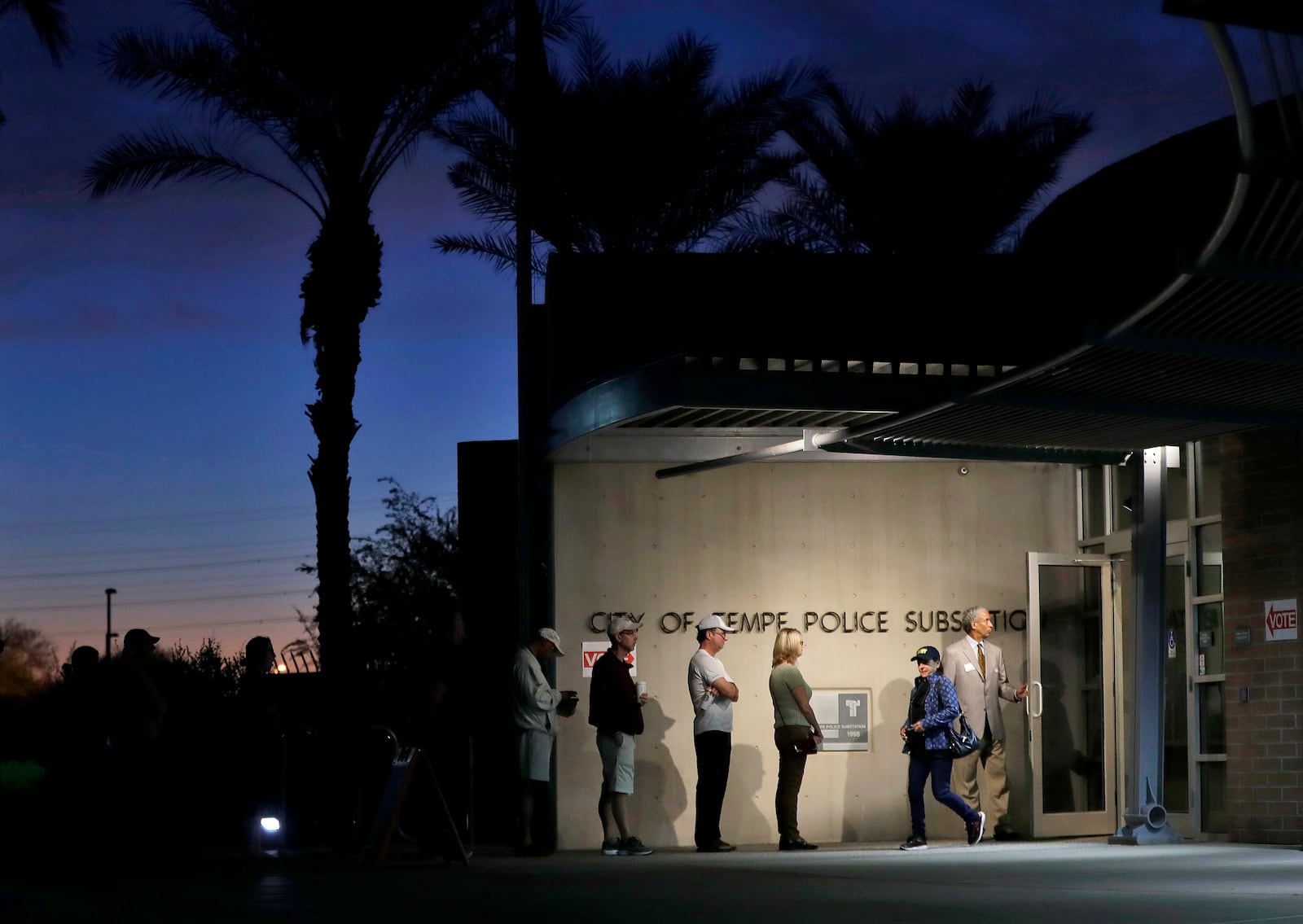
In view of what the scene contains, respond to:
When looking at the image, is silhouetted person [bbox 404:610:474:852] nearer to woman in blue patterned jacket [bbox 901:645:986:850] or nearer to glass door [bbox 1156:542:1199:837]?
woman in blue patterned jacket [bbox 901:645:986:850]

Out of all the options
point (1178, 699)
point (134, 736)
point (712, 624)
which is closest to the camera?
point (134, 736)

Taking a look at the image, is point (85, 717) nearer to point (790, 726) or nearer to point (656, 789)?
point (656, 789)

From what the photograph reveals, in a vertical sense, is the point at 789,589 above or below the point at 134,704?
above

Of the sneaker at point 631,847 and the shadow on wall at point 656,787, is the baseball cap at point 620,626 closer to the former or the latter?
the shadow on wall at point 656,787

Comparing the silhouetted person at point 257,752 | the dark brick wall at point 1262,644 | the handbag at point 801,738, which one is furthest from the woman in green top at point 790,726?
the silhouetted person at point 257,752

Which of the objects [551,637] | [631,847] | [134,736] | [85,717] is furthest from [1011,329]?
[85,717]

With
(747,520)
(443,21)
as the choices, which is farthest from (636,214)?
(747,520)

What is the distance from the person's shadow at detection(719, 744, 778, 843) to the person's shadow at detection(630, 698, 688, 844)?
0.43 meters

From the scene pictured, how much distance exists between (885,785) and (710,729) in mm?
2315

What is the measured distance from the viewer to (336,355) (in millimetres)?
21094

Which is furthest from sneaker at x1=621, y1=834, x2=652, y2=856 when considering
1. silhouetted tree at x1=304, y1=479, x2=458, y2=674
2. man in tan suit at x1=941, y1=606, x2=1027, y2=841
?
silhouetted tree at x1=304, y1=479, x2=458, y2=674

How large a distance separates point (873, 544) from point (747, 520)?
4.02ft

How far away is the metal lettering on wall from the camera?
52.6 feet

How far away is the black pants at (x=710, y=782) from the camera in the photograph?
14.7m
